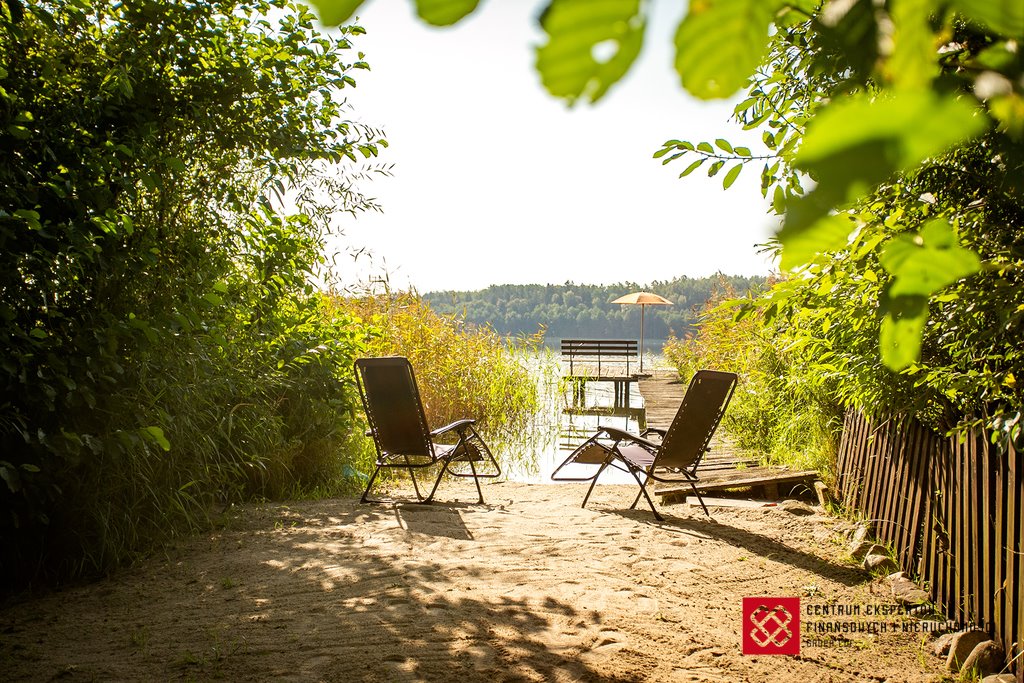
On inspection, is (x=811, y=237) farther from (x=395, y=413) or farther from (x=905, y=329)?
(x=395, y=413)

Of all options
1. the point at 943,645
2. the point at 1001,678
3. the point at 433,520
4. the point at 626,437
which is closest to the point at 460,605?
the point at 433,520

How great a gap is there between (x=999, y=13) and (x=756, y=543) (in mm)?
5082

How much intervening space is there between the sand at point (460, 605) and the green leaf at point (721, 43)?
9.57ft

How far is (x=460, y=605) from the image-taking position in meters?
3.60

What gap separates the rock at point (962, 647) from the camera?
2.93m

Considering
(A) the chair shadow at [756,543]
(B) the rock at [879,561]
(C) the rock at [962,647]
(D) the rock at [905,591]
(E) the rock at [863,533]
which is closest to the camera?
(C) the rock at [962,647]

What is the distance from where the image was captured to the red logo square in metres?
3.21

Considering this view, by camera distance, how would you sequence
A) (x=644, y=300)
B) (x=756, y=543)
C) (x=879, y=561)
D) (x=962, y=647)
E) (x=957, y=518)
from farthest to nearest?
(x=644, y=300) < (x=756, y=543) < (x=879, y=561) < (x=957, y=518) < (x=962, y=647)

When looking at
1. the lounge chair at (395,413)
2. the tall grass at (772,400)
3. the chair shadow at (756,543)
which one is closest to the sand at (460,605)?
the chair shadow at (756,543)

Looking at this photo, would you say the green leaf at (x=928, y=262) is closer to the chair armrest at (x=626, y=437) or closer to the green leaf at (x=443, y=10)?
the green leaf at (x=443, y=10)

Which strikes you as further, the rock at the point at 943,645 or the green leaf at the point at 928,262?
the rock at the point at 943,645

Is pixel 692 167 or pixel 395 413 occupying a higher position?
pixel 692 167

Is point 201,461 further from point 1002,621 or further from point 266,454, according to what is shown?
point 1002,621

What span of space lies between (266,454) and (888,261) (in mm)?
5927
